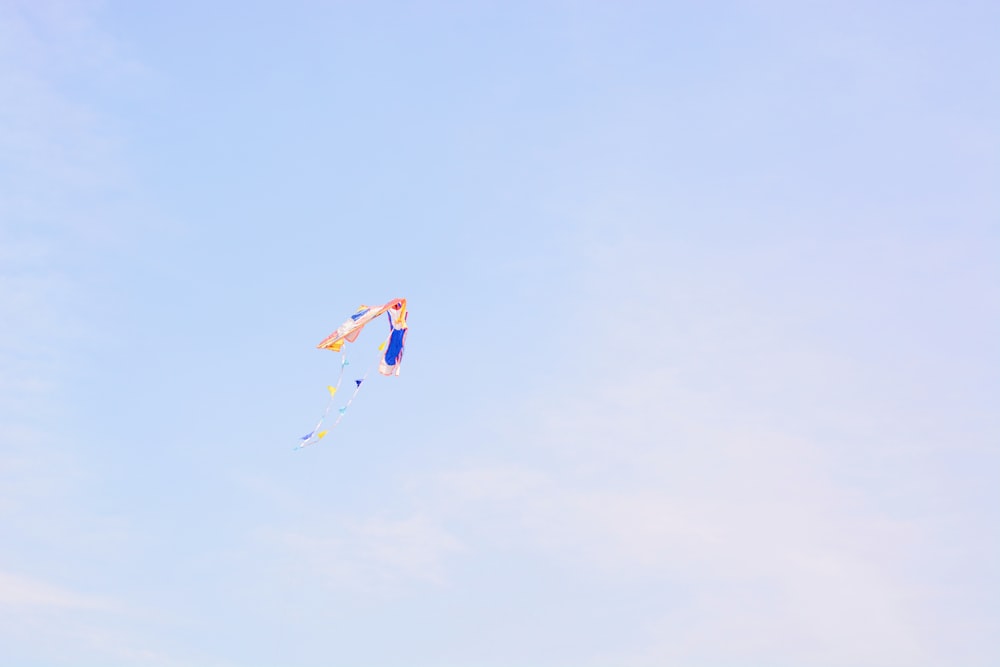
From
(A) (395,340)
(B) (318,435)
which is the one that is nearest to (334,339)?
(A) (395,340)

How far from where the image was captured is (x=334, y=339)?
88812 millimetres

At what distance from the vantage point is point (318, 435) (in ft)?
248

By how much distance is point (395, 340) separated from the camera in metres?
89.3

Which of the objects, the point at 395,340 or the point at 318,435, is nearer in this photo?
the point at 318,435

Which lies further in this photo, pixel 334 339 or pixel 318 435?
pixel 334 339

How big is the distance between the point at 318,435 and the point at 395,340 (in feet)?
51.7

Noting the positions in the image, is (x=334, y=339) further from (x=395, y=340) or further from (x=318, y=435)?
(x=318, y=435)

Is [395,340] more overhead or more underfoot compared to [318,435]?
more overhead

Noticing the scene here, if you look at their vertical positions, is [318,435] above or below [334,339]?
below

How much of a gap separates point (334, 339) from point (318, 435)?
1486 centimetres
